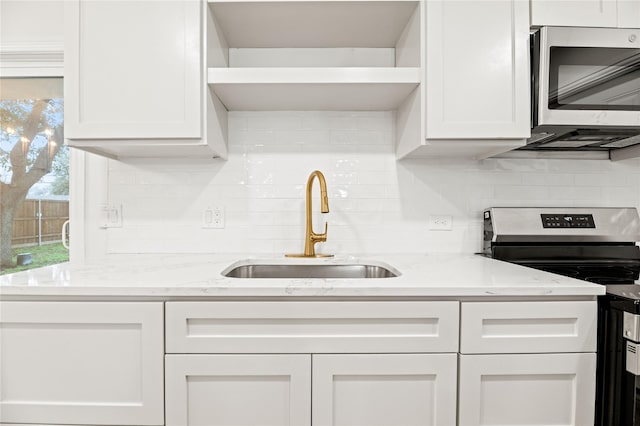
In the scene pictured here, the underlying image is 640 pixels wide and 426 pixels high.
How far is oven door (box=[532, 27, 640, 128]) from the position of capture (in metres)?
1.50

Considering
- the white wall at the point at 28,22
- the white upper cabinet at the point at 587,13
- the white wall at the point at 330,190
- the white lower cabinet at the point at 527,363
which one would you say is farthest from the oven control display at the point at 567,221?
the white wall at the point at 28,22

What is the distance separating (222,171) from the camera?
1923 mm

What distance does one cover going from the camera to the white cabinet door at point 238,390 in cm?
119

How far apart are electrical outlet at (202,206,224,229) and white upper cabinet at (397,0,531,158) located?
3.42 feet

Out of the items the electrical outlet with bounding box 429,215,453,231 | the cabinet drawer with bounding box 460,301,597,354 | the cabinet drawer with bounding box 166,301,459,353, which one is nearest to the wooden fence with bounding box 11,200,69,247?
the cabinet drawer with bounding box 166,301,459,353

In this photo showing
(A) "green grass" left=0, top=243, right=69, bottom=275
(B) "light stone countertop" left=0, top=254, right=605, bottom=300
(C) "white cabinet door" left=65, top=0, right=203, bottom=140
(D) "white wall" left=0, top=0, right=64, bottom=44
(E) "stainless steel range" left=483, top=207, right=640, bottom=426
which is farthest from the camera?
(A) "green grass" left=0, top=243, right=69, bottom=275

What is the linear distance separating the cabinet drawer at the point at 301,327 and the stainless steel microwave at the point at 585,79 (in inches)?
35.5

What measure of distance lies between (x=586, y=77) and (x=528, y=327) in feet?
3.34

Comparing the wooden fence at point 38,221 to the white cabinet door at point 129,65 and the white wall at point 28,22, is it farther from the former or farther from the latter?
the white wall at point 28,22

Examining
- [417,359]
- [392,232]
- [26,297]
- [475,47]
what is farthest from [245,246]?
[475,47]

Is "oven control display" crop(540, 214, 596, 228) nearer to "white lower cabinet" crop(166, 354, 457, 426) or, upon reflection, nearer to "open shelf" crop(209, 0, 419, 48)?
"white lower cabinet" crop(166, 354, 457, 426)

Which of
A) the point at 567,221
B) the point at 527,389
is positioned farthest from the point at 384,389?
the point at 567,221

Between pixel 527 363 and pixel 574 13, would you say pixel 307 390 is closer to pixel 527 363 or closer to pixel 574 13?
pixel 527 363

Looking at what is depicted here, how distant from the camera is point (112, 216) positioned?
6.31 ft
